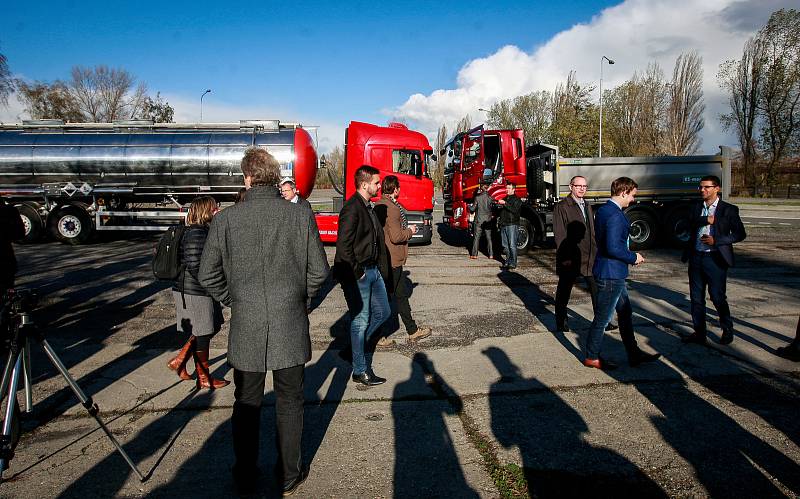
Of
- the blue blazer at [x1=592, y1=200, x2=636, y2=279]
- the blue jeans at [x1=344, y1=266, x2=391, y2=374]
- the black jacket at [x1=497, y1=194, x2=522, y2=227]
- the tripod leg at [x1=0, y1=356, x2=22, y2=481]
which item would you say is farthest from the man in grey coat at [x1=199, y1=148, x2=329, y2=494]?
the black jacket at [x1=497, y1=194, x2=522, y2=227]

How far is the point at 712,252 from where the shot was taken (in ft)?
18.6

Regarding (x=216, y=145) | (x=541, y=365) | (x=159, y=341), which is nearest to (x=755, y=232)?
(x=541, y=365)

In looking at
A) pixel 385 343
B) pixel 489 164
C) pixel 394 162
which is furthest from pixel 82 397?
pixel 489 164

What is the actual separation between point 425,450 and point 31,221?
15.4m

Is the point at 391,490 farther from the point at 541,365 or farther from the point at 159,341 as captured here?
the point at 159,341

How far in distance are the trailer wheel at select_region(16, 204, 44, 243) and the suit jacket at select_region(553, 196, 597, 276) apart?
14736mm

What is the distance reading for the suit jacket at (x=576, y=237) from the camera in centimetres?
594

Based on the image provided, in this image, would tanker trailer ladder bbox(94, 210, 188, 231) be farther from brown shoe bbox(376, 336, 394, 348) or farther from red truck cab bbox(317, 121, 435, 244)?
brown shoe bbox(376, 336, 394, 348)

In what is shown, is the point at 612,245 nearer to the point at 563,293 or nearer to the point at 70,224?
the point at 563,293

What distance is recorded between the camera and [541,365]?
5141 mm

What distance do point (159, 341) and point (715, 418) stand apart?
5.61 metres

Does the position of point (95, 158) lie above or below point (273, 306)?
above

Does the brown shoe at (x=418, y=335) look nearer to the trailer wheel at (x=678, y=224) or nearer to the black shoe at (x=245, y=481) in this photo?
the black shoe at (x=245, y=481)

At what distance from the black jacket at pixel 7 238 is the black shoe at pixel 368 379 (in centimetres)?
300
